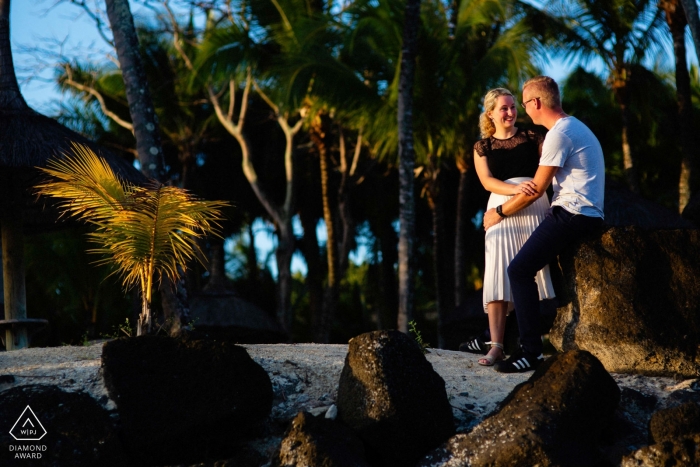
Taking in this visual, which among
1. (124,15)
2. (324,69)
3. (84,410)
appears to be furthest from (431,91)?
(84,410)

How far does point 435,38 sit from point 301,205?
8956 mm

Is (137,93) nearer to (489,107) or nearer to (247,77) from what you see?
(489,107)

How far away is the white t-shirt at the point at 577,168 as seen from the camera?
5383 millimetres

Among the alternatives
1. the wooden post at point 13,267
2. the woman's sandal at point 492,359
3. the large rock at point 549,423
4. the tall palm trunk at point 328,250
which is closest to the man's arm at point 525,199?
the woman's sandal at point 492,359

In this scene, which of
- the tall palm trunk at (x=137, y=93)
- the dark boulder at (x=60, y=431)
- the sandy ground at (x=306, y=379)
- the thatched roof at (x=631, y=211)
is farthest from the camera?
the thatched roof at (x=631, y=211)

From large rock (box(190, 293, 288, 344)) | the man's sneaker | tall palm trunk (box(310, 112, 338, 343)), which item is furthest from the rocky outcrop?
tall palm trunk (box(310, 112, 338, 343))

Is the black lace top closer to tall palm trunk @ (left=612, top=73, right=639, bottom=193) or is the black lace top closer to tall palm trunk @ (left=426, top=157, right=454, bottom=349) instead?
tall palm trunk @ (left=612, top=73, right=639, bottom=193)

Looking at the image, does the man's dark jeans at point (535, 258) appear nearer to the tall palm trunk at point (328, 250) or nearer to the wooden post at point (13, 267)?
the wooden post at point (13, 267)

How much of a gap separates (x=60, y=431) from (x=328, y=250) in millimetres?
14030

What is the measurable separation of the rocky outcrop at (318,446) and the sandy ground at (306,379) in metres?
0.49

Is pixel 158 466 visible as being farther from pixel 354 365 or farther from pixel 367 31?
pixel 367 31

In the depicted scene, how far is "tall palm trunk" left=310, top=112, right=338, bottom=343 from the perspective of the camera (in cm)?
1756

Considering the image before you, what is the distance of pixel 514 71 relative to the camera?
15641 mm

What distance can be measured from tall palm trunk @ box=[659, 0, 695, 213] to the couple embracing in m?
9.27
